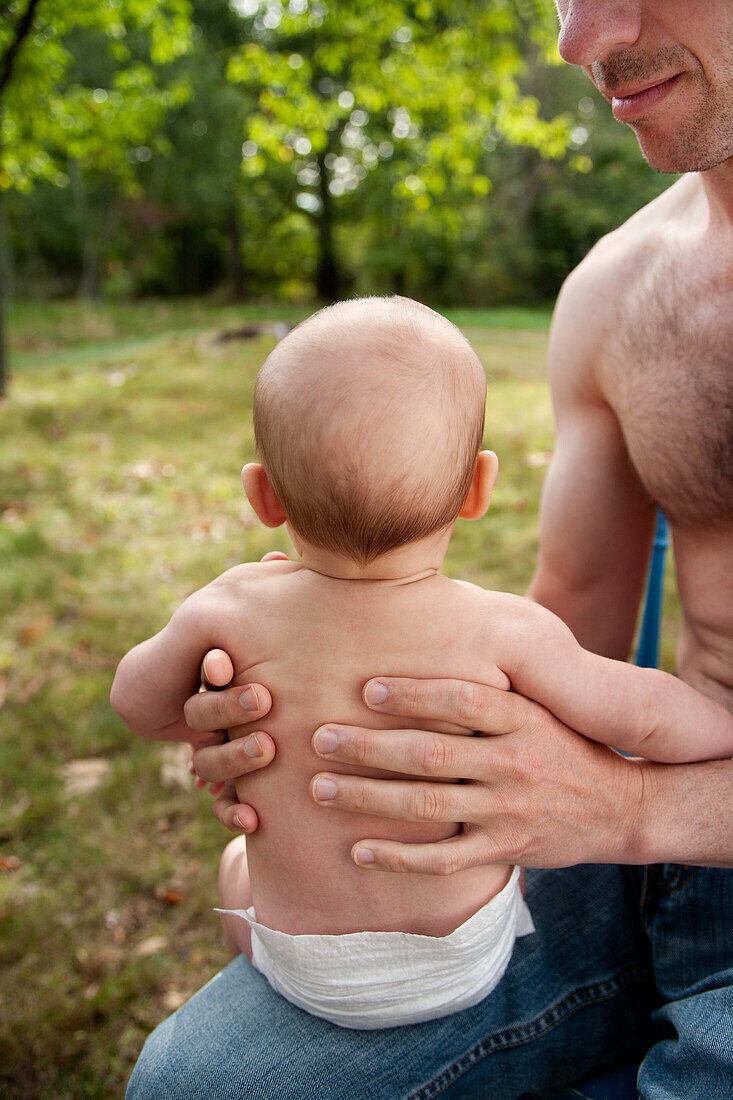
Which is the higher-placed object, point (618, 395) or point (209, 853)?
point (618, 395)

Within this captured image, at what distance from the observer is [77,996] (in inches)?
88.1

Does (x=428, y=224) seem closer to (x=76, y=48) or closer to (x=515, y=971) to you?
(x=76, y=48)

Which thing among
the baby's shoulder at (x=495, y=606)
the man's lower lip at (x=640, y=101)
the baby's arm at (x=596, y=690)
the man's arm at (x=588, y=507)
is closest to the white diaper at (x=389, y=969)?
the baby's arm at (x=596, y=690)

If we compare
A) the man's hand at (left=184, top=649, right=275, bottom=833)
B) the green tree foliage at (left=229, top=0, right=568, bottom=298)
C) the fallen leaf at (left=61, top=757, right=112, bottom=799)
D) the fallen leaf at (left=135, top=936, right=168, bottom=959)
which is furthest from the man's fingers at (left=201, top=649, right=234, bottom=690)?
the green tree foliage at (left=229, top=0, right=568, bottom=298)

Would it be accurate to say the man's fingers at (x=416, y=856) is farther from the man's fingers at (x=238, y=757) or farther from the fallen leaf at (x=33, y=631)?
the fallen leaf at (x=33, y=631)

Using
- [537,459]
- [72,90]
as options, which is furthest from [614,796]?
[72,90]

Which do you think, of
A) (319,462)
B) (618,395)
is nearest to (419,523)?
(319,462)

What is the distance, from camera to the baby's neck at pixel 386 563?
1.28 metres

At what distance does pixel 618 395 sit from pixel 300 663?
1046 mm

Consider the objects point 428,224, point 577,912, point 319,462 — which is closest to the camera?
point 319,462

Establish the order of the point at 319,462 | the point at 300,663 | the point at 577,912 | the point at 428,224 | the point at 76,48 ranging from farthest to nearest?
the point at 428,224
the point at 76,48
the point at 577,912
the point at 300,663
the point at 319,462

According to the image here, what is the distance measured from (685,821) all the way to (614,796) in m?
0.13

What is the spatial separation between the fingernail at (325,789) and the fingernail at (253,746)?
0.39 ft

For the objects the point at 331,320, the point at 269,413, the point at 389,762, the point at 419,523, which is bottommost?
the point at 389,762
